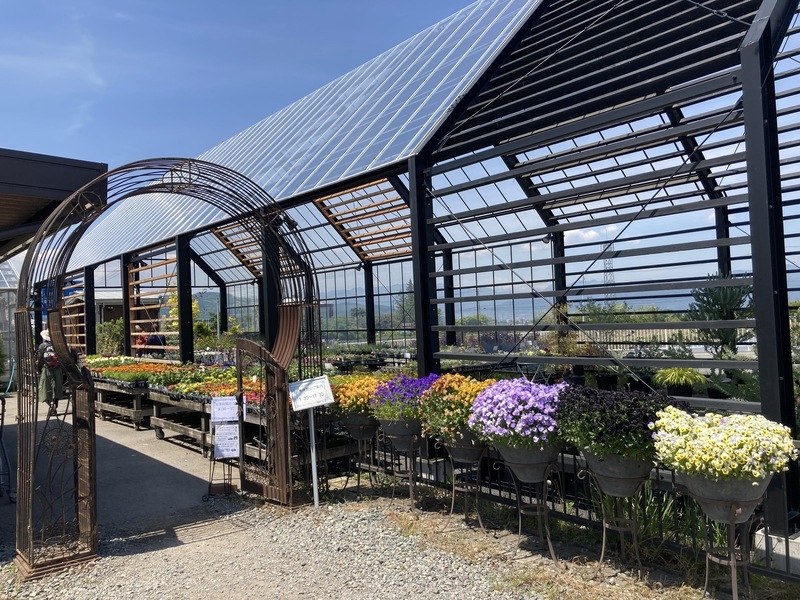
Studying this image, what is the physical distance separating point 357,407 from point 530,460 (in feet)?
7.42

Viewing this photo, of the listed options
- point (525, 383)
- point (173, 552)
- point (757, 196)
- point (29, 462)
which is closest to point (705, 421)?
point (525, 383)

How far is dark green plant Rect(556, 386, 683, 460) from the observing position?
3979 millimetres

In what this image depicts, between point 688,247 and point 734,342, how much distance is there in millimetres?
4344

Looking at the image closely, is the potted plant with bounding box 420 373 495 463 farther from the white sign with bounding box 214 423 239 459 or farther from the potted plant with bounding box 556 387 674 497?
the white sign with bounding box 214 423 239 459

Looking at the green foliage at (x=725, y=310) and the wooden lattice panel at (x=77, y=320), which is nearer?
the green foliage at (x=725, y=310)

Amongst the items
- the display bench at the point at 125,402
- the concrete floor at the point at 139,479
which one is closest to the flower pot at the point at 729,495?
the concrete floor at the point at 139,479

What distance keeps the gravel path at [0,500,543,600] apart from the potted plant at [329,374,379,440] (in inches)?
35.2

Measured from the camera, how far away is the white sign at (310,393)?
6.11 m

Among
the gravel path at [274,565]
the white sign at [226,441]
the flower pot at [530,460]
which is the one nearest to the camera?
the gravel path at [274,565]

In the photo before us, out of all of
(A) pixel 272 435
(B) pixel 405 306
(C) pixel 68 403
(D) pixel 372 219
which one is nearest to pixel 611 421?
(A) pixel 272 435

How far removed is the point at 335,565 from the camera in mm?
4746

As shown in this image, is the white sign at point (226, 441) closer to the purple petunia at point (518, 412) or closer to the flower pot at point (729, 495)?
the purple petunia at point (518, 412)

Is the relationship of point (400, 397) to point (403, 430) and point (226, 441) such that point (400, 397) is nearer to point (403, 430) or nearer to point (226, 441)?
point (403, 430)

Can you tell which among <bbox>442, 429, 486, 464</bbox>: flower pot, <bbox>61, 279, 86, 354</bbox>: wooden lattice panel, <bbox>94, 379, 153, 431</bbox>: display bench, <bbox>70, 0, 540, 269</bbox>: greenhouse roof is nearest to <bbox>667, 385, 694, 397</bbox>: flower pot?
<bbox>442, 429, 486, 464</bbox>: flower pot
